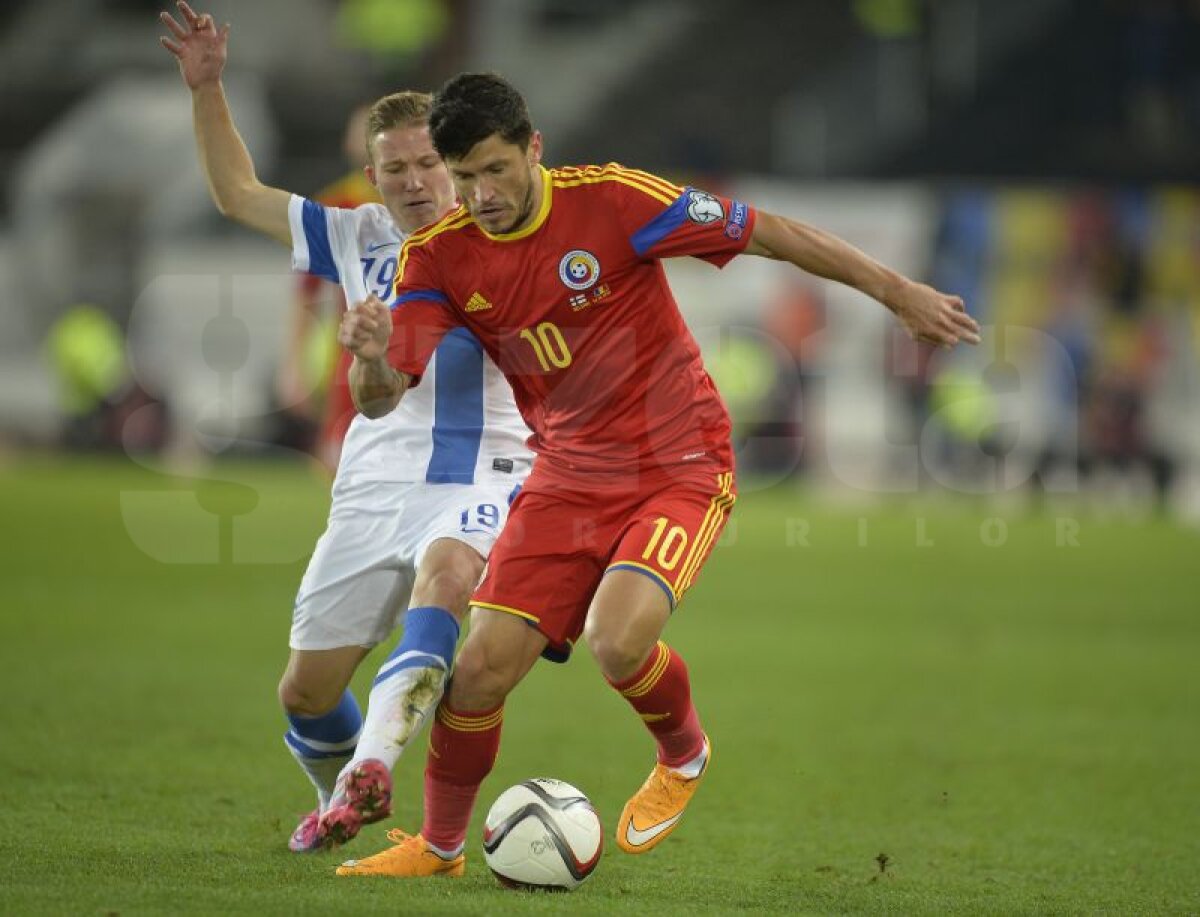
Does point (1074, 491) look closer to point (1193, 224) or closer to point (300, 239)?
point (1193, 224)

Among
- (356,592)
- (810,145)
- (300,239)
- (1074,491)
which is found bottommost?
(1074,491)

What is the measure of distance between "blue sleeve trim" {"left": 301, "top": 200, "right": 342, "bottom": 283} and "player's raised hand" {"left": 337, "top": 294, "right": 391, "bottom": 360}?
4.21 feet

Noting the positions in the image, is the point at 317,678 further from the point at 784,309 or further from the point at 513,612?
the point at 784,309

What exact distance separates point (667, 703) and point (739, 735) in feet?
9.85

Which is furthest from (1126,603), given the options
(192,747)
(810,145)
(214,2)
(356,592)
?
(214,2)

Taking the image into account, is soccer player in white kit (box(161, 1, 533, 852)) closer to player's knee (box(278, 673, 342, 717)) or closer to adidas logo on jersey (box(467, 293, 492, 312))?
player's knee (box(278, 673, 342, 717))

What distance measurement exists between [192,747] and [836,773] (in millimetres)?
2779

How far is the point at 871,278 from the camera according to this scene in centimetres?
548

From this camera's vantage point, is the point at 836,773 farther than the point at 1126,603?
No

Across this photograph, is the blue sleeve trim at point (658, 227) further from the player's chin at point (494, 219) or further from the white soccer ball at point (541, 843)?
the white soccer ball at point (541, 843)

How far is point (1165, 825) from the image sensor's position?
6.75m

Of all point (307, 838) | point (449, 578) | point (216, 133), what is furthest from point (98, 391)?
point (449, 578)

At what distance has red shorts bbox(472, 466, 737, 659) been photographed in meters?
5.41

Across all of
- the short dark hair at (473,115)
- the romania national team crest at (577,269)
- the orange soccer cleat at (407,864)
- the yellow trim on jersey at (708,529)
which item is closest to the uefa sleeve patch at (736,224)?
the romania national team crest at (577,269)
